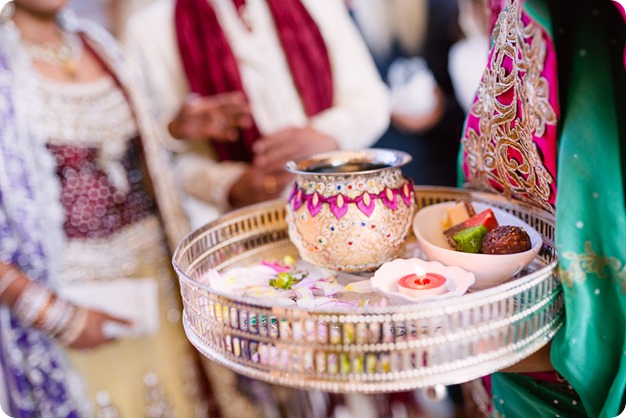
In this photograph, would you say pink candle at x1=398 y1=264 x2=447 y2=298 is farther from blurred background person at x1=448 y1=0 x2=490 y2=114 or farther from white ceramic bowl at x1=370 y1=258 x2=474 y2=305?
blurred background person at x1=448 y1=0 x2=490 y2=114

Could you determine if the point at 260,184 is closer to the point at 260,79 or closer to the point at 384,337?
the point at 260,79

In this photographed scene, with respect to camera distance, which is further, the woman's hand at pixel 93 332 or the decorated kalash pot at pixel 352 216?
the woman's hand at pixel 93 332

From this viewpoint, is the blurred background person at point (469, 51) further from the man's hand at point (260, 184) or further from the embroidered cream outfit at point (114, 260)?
the embroidered cream outfit at point (114, 260)

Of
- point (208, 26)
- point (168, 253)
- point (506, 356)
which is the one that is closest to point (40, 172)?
point (168, 253)

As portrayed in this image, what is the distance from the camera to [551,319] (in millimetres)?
642

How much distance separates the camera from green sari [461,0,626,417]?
58cm

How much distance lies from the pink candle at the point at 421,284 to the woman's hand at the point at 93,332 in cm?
86

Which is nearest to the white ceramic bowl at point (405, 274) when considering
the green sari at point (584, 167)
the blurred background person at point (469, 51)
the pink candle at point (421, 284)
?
the pink candle at point (421, 284)

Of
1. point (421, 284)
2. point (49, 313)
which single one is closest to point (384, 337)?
point (421, 284)

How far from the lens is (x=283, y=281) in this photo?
74cm

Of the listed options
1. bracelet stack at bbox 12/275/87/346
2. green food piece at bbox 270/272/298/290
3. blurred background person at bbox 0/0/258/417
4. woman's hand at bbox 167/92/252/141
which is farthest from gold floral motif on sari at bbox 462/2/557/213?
bracelet stack at bbox 12/275/87/346

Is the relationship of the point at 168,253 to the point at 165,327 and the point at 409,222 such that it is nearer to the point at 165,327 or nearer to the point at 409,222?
the point at 165,327

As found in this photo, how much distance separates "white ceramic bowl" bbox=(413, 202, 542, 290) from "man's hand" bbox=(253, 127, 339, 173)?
0.48m

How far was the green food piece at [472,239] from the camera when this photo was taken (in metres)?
0.72
